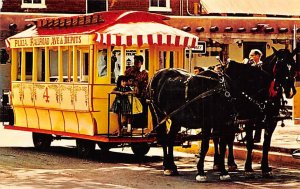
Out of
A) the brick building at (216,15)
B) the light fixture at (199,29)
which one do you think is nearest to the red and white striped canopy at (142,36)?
the brick building at (216,15)

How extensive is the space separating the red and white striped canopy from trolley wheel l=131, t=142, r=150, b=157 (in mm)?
2065

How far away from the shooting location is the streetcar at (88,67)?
61.0 feet

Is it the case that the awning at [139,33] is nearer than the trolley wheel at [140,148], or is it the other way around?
the awning at [139,33]

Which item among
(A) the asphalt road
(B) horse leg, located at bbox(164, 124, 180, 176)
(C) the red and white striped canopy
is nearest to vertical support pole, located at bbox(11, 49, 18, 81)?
(A) the asphalt road

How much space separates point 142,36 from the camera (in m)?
18.3

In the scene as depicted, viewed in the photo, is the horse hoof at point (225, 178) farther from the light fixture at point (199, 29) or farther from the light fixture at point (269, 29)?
the light fixture at point (269, 29)

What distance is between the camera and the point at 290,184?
15.0 meters

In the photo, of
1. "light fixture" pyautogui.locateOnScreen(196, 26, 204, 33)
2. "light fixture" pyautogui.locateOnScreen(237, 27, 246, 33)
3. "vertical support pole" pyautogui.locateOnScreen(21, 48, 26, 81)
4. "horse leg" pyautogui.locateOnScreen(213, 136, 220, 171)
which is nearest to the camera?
"horse leg" pyautogui.locateOnScreen(213, 136, 220, 171)

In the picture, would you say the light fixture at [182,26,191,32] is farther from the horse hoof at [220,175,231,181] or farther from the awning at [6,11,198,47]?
the horse hoof at [220,175,231,181]

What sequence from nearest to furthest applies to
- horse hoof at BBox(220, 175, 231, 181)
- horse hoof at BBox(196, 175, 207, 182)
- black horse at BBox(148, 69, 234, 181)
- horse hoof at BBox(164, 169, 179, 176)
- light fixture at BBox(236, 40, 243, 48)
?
horse hoof at BBox(196, 175, 207, 182)
horse hoof at BBox(220, 175, 231, 181)
black horse at BBox(148, 69, 234, 181)
horse hoof at BBox(164, 169, 179, 176)
light fixture at BBox(236, 40, 243, 48)

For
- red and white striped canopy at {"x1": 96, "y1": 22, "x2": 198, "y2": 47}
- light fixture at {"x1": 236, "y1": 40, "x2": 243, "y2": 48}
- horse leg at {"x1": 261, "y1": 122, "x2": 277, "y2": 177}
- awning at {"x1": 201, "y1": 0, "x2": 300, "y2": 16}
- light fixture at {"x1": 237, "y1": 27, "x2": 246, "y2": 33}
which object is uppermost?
awning at {"x1": 201, "y1": 0, "x2": 300, "y2": 16}

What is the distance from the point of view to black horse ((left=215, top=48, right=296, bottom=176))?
15.7 metres

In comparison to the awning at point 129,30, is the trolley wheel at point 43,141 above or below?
below

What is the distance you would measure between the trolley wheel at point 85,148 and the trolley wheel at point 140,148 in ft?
2.59
